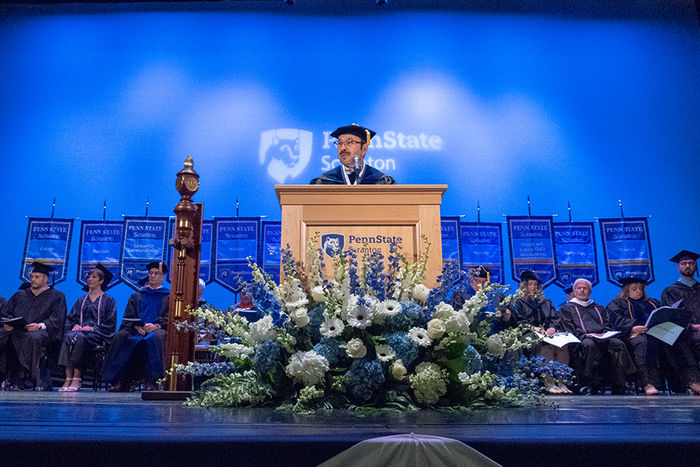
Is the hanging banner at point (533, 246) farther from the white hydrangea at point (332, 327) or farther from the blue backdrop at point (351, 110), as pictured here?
the white hydrangea at point (332, 327)

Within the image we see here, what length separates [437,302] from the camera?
1610mm

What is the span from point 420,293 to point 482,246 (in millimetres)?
5825

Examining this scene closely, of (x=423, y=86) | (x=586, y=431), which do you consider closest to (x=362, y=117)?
(x=423, y=86)

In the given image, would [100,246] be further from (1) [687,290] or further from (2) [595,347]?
(1) [687,290]

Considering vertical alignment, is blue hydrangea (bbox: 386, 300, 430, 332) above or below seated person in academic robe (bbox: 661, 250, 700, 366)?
below

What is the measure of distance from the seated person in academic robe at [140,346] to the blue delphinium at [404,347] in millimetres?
4477

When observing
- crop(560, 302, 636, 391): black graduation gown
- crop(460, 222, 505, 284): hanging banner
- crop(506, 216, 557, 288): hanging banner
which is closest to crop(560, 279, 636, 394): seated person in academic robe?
crop(560, 302, 636, 391): black graduation gown

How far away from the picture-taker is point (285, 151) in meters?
7.52

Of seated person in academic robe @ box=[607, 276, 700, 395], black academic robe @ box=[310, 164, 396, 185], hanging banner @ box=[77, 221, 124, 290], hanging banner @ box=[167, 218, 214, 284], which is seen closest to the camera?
black academic robe @ box=[310, 164, 396, 185]

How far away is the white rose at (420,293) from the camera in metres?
1.66

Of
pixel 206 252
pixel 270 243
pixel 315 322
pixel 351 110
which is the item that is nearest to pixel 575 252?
pixel 351 110

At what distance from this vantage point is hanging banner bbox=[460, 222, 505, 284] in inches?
285

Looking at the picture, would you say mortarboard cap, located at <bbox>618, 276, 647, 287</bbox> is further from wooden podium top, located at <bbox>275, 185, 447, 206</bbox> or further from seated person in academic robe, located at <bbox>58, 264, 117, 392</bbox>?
seated person in academic robe, located at <bbox>58, 264, 117, 392</bbox>

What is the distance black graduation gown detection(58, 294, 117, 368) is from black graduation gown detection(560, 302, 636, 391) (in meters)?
5.08
